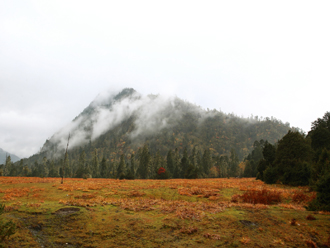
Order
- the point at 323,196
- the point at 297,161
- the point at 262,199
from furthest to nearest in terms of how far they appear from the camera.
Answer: the point at 297,161 < the point at 262,199 < the point at 323,196

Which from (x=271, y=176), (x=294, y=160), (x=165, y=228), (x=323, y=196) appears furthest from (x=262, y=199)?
(x=294, y=160)

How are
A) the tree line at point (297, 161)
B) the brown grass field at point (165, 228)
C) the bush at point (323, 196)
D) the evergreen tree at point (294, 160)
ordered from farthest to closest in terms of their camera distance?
1. the evergreen tree at point (294, 160)
2. the tree line at point (297, 161)
3. the bush at point (323, 196)
4. the brown grass field at point (165, 228)

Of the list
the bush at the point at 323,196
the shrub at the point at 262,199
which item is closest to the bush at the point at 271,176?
the shrub at the point at 262,199

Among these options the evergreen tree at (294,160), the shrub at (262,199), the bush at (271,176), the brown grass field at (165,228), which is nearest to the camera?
the brown grass field at (165,228)

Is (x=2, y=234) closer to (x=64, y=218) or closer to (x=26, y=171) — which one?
(x=64, y=218)

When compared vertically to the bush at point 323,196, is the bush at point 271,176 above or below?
below

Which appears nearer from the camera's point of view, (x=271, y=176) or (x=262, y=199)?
(x=262, y=199)

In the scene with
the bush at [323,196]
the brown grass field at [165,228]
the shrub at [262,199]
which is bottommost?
the shrub at [262,199]

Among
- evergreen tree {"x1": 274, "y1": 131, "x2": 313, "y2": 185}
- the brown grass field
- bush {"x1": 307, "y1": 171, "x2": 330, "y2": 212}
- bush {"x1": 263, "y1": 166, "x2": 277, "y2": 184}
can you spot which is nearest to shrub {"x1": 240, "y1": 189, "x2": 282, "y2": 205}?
bush {"x1": 307, "y1": 171, "x2": 330, "y2": 212}

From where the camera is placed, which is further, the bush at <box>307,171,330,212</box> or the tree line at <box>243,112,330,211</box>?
the tree line at <box>243,112,330,211</box>

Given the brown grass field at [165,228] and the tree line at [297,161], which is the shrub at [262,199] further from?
the tree line at [297,161]

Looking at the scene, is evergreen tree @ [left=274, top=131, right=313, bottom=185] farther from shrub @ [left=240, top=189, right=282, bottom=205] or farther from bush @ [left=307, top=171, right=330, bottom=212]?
bush @ [left=307, top=171, right=330, bottom=212]

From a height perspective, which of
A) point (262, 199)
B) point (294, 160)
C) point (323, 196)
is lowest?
point (262, 199)

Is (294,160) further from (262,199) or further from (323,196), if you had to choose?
(323,196)
